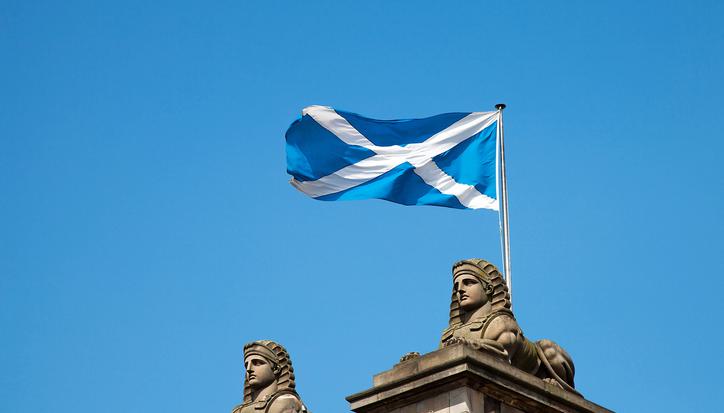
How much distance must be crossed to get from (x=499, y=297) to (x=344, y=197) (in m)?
7.84

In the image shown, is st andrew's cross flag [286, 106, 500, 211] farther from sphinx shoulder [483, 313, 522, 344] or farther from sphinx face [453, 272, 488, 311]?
sphinx shoulder [483, 313, 522, 344]

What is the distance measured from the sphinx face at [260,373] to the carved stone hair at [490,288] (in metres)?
3.52

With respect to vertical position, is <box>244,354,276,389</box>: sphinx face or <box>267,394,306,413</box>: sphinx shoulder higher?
<box>244,354,276,389</box>: sphinx face

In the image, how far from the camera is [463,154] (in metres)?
37.0

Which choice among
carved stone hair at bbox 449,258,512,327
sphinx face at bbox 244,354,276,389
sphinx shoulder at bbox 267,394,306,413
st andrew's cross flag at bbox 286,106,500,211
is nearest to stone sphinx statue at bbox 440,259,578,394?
carved stone hair at bbox 449,258,512,327

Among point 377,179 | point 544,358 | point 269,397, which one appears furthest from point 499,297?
point 377,179

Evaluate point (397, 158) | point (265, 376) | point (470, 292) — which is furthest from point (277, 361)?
point (397, 158)

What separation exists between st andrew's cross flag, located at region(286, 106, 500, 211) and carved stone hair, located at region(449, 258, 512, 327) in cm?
593

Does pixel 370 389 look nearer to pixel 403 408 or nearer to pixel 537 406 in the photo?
pixel 403 408

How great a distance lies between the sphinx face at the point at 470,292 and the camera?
96.1 feet

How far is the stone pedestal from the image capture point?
89.5 feet

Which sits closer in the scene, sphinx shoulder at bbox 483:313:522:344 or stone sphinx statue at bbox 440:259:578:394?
sphinx shoulder at bbox 483:313:522:344

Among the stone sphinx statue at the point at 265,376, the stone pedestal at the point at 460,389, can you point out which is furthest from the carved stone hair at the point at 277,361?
the stone pedestal at the point at 460,389

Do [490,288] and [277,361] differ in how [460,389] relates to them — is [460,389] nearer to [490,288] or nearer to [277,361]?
[490,288]
